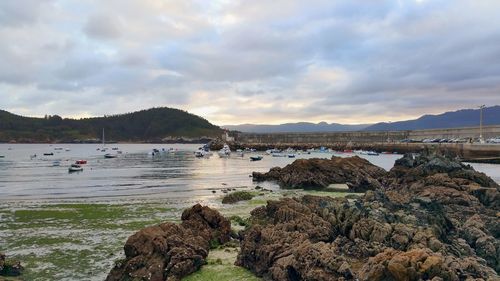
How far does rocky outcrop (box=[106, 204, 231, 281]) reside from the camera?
650 inches

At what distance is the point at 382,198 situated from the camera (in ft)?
78.5

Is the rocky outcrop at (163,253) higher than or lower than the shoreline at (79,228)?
higher

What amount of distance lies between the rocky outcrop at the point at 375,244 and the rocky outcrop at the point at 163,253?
6.87 ft

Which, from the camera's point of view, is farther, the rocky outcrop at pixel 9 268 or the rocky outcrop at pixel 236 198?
the rocky outcrop at pixel 236 198

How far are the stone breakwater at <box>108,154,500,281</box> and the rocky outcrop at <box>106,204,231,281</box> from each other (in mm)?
41

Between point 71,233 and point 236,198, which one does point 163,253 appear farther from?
point 236,198

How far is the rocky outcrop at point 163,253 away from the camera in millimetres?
16519

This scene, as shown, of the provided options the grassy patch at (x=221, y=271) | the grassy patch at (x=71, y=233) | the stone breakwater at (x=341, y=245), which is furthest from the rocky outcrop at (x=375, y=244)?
the grassy patch at (x=71, y=233)

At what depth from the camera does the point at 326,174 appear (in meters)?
55.0

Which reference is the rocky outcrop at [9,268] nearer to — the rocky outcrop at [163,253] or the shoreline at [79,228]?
the shoreline at [79,228]

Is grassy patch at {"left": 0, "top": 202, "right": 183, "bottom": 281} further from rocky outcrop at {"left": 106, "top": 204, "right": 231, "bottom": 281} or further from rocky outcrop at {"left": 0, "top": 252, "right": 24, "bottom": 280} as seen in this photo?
rocky outcrop at {"left": 106, "top": 204, "right": 231, "bottom": 281}

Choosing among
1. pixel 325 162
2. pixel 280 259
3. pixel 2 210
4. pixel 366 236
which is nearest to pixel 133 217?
pixel 2 210

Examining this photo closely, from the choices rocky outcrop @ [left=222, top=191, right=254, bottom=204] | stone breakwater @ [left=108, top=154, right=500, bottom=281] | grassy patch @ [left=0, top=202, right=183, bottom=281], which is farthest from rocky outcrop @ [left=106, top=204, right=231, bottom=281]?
rocky outcrop @ [left=222, top=191, right=254, bottom=204]

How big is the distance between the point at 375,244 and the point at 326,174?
3988cm
